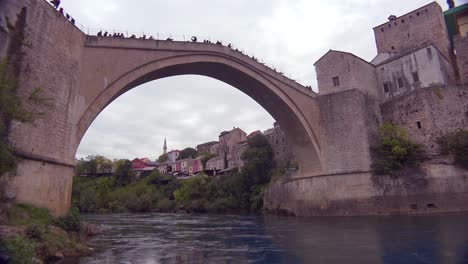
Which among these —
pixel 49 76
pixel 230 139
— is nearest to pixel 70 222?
pixel 49 76

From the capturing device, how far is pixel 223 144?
6488 cm

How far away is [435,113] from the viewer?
2053 centimetres

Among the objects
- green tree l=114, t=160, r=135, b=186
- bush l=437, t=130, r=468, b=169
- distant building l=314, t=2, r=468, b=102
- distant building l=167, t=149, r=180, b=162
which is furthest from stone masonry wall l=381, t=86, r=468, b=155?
distant building l=167, t=149, r=180, b=162

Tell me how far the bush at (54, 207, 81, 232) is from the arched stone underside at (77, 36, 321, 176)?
2.79 meters

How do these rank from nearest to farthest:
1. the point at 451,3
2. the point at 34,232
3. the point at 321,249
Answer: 1. the point at 34,232
2. the point at 321,249
3. the point at 451,3

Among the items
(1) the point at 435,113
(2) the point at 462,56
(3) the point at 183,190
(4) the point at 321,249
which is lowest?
(4) the point at 321,249

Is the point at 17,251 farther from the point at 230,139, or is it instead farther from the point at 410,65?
the point at 230,139

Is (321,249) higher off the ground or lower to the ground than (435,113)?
lower

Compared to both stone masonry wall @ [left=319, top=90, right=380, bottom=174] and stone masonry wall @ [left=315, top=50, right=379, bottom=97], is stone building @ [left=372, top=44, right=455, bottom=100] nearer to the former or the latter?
stone masonry wall @ [left=315, top=50, right=379, bottom=97]

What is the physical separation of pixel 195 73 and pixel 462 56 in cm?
2011

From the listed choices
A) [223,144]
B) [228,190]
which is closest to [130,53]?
[228,190]

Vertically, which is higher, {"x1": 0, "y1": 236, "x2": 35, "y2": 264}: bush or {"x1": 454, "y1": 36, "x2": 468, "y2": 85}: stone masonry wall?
{"x1": 454, "y1": 36, "x2": 468, "y2": 85}: stone masonry wall

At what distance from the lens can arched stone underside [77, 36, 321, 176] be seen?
13.4 m

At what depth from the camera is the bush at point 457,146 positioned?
1816 centimetres
